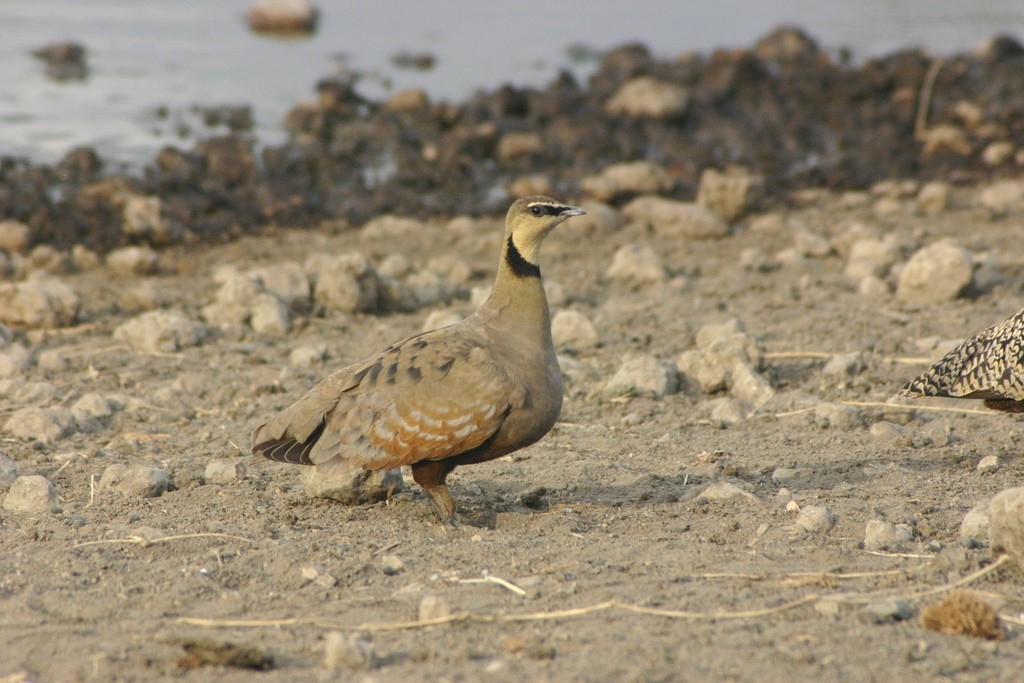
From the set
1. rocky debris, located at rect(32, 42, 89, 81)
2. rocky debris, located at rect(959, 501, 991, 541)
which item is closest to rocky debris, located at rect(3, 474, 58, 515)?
rocky debris, located at rect(959, 501, 991, 541)

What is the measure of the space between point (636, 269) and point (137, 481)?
16.0 ft

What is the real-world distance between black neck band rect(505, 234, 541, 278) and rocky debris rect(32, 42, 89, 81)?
466 inches

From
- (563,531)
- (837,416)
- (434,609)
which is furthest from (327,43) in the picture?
(434,609)

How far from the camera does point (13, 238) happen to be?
1002 centimetres

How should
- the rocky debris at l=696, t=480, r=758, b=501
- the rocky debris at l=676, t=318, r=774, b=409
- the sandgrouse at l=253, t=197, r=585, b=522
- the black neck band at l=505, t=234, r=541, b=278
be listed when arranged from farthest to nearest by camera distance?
the rocky debris at l=676, t=318, r=774, b=409 < the black neck band at l=505, t=234, r=541, b=278 < the rocky debris at l=696, t=480, r=758, b=501 < the sandgrouse at l=253, t=197, r=585, b=522

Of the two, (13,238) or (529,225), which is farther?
(13,238)

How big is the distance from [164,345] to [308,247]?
2.63 metres

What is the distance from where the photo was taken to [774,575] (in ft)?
15.3

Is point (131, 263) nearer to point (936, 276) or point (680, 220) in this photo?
point (680, 220)

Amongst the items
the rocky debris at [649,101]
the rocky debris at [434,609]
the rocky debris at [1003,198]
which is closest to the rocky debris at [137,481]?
the rocky debris at [434,609]

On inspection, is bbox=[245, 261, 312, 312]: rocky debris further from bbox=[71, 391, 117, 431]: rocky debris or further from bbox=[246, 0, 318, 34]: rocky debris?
bbox=[246, 0, 318, 34]: rocky debris

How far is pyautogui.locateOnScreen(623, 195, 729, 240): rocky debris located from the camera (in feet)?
35.4

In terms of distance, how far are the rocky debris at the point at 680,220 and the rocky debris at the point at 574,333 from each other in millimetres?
2796

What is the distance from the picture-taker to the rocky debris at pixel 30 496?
214 inches
